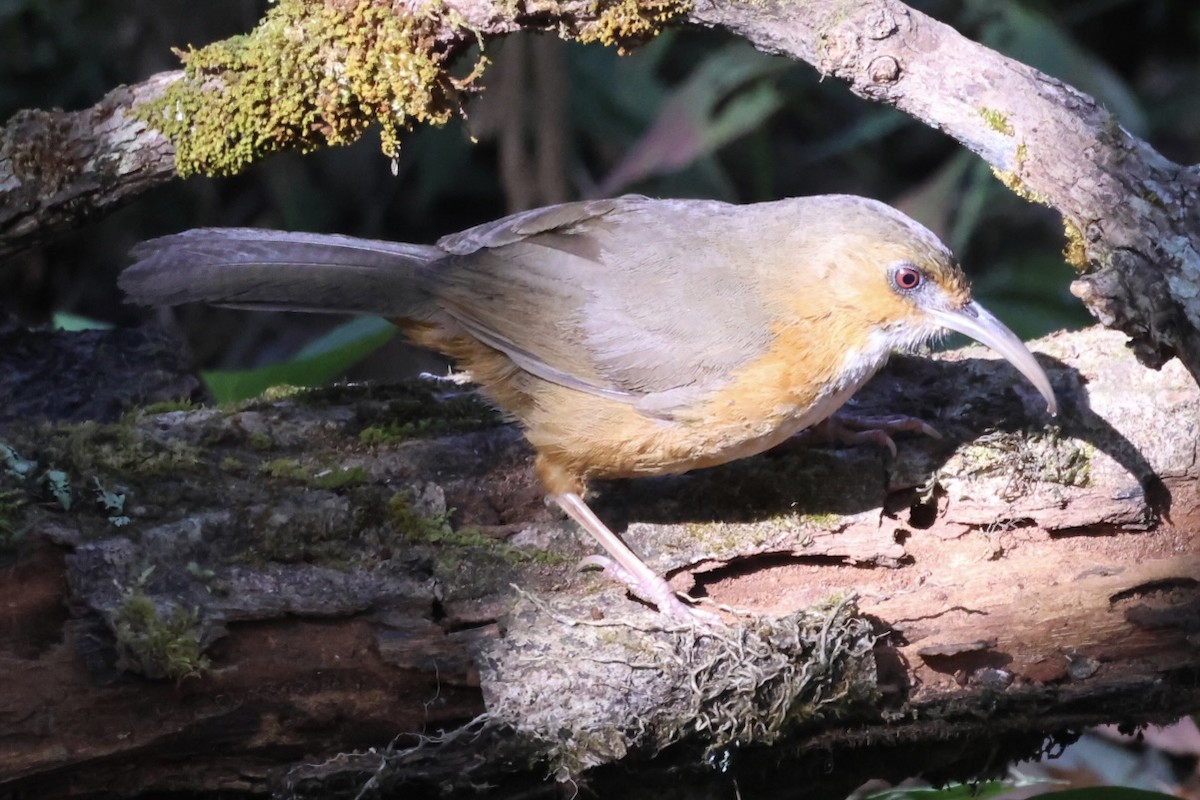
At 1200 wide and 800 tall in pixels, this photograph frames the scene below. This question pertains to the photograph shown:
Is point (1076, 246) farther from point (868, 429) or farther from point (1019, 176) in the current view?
point (868, 429)

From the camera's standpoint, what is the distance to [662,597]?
3.29m

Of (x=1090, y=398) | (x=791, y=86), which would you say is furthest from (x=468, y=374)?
(x=791, y=86)

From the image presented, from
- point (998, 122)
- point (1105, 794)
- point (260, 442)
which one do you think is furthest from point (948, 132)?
point (260, 442)

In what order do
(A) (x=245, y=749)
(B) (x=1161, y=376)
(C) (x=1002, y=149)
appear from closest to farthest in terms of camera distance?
(A) (x=245, y=749) < (C) (x=1002, y=149) < (B) (x=1161, y=376)

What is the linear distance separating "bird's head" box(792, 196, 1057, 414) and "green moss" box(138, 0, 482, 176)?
3.91 ft

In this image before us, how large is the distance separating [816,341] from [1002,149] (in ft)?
2.35

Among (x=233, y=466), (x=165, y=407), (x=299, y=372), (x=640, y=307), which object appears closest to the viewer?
(x=233, y=466)

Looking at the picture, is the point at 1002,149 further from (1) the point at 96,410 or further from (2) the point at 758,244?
(1) the point at 96,410

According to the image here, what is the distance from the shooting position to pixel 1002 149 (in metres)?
3.28

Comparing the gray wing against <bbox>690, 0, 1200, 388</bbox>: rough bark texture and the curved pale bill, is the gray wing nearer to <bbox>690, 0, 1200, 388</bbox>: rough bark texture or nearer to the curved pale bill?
the curved pale bill

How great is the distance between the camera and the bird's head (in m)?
3.41

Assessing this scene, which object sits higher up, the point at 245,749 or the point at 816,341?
the point at 816,341

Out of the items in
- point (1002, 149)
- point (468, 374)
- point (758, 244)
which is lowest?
point (468, 374)

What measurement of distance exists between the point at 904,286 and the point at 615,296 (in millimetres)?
834
